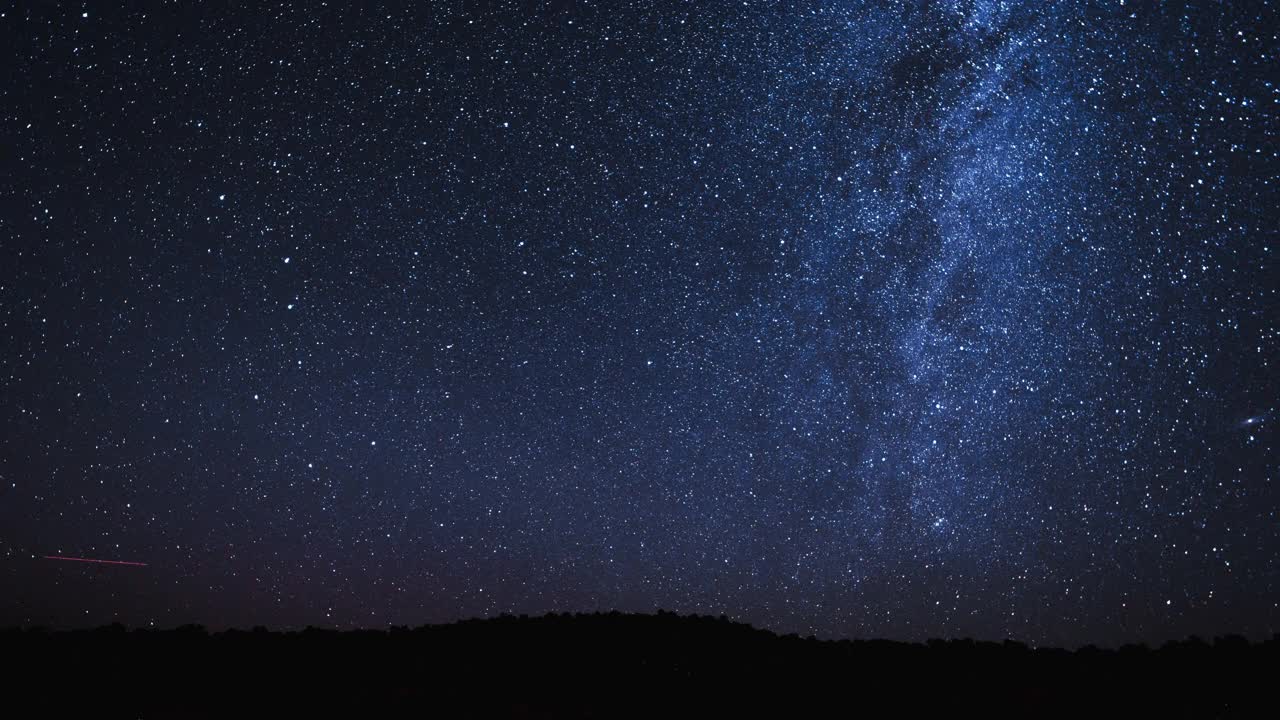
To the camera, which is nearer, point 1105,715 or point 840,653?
point 1105,715

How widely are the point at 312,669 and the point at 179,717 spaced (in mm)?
1082

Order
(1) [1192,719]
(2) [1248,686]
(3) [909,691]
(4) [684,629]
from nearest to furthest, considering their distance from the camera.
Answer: (1) [1192,719] < (2) [1248,686] < (3) [909,691] < (4) [684,629]

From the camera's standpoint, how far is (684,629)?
27.0 feet

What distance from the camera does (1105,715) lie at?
454 cm

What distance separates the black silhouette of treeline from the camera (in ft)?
16.1

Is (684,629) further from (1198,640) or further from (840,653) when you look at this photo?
(1198,640)

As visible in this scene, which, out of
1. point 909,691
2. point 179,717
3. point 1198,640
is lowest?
point 179,717

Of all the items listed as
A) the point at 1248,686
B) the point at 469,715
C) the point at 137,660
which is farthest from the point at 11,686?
the point at 1248,686

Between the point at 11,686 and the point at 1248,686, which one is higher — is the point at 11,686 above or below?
below

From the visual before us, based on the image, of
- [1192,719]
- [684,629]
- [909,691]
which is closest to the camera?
[1192,719]

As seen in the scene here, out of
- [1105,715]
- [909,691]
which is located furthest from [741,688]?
[1105,715]

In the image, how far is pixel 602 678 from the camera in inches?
237

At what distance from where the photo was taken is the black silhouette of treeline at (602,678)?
4.90 meters

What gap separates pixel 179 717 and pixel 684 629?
4.73 meters
